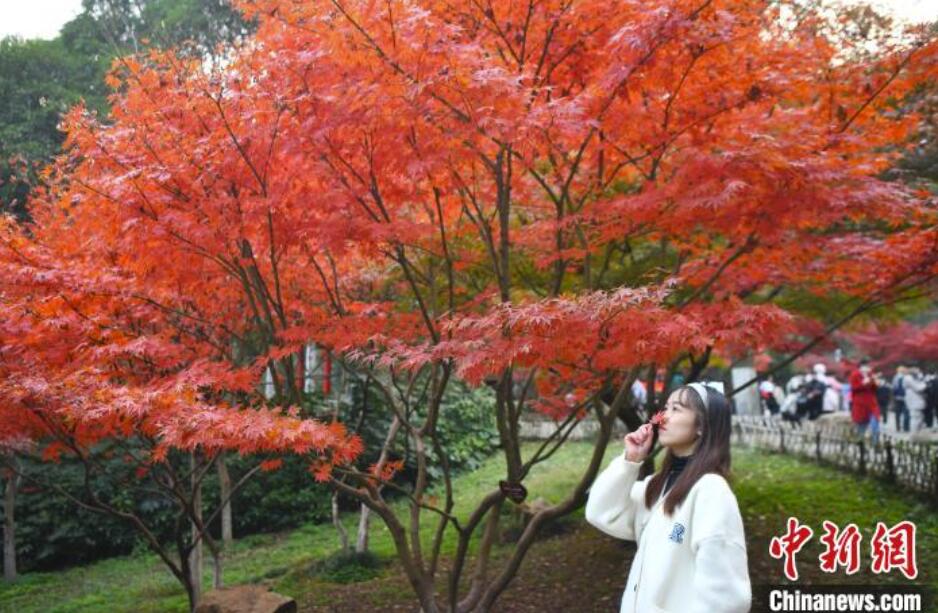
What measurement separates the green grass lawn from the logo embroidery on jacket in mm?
5251

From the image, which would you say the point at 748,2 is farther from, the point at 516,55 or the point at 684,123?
the point at 516,55

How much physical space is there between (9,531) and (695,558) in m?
11.2

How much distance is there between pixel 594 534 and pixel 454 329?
587 centimetres

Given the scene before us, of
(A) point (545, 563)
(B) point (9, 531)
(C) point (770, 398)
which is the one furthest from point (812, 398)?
(B) point (9, 531)

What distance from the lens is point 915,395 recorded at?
53.3ft

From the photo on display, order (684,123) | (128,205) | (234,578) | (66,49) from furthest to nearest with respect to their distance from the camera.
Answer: (66,49)
(234,578)
(684,123)
(128,205)

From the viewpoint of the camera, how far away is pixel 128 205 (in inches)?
210

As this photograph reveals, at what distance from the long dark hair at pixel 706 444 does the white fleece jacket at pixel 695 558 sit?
3 cm

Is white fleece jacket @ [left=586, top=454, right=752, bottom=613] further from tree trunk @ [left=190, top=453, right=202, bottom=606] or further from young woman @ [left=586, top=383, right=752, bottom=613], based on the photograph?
tree trunk @ [left=190, top=453, right=202, bottom=606]

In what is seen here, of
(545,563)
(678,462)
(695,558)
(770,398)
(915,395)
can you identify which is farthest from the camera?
(770,398)

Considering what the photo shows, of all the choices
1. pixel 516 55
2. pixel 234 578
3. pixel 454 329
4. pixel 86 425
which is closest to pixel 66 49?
pixel 234 578

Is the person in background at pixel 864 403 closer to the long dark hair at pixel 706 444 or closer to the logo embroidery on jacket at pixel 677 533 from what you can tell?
the long dark hair at pixel 706 444

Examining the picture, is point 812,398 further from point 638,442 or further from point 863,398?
point 638,442

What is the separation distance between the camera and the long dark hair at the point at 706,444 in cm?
255
